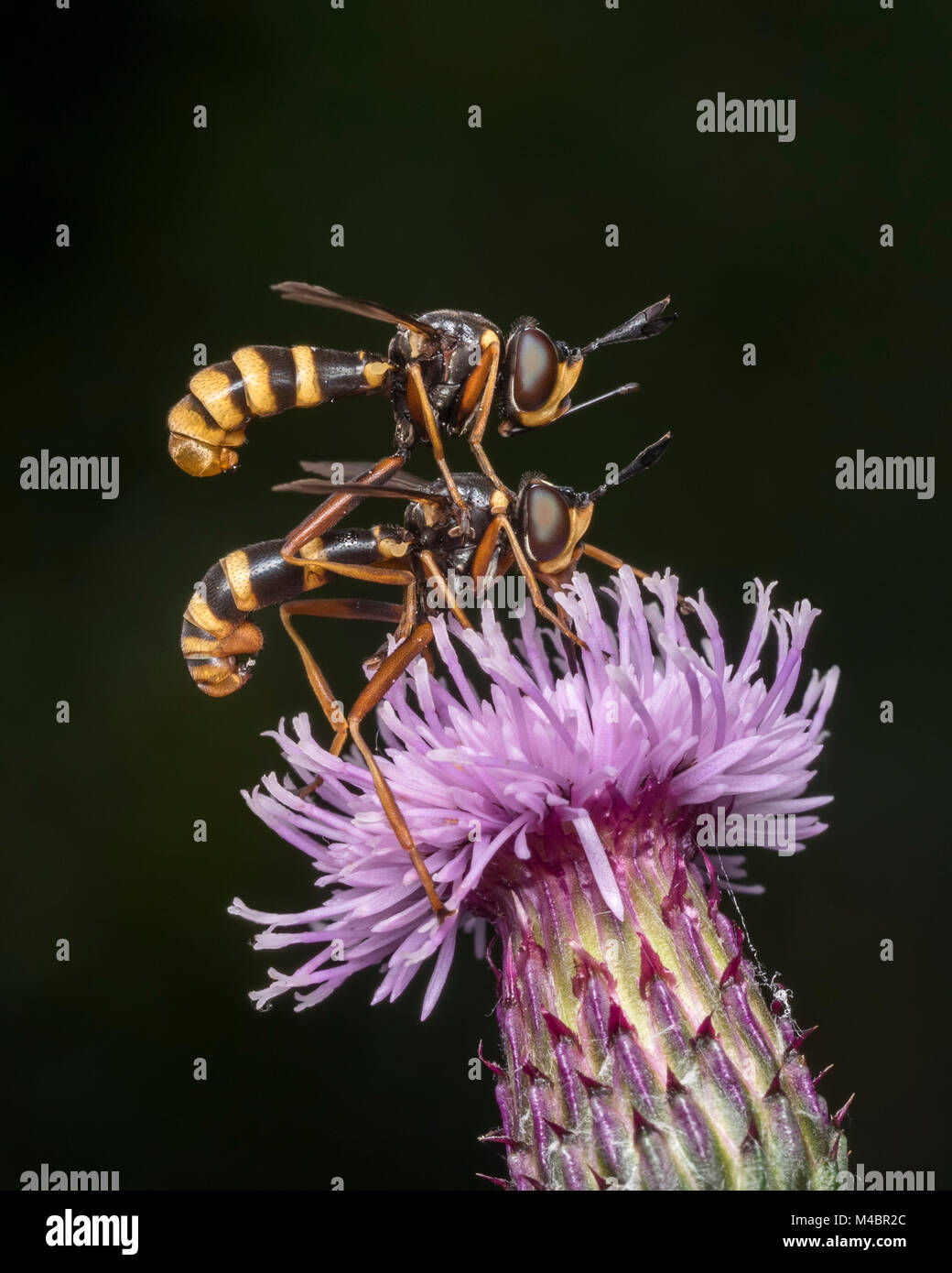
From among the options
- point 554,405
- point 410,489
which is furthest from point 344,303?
point 554,405

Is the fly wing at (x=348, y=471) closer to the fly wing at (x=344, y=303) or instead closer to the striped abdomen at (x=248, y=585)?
the striped abdomen at (x=248, y=585)

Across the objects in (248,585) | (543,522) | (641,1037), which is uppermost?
(543,522)

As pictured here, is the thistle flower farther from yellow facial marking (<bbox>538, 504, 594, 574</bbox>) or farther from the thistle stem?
yellow facial marking (<bbox>538, 504, 594, 574</bbox>)

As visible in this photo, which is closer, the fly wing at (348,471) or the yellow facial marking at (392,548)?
the yellow facial marking at (392,548)

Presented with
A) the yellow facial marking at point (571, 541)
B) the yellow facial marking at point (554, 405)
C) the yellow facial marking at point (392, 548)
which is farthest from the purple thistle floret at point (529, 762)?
the yellow facial marking at point (554, 405)

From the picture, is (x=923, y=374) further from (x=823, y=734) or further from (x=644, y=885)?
(x=644, y=885)

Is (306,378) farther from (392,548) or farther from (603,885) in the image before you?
(603,885)

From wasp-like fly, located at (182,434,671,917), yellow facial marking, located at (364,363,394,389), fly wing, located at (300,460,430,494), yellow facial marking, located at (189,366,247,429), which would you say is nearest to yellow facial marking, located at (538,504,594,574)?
wasp-like fly, located at (182,434,671,917)
